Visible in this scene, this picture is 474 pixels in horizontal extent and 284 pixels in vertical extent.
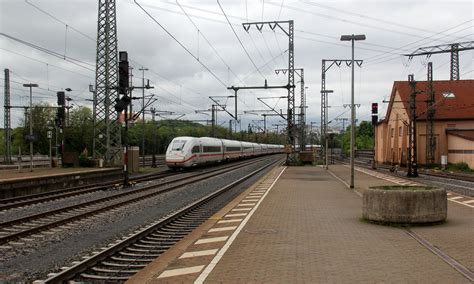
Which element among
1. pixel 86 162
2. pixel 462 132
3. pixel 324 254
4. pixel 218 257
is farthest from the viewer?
pixel 462 132

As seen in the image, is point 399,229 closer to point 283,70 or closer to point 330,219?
point 330,219

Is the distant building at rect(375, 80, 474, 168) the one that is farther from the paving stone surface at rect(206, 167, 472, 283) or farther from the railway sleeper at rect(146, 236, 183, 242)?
the railway sleeper at rect(146, 236, 183, 242)

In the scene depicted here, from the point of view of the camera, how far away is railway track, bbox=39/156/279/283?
8.12 metres

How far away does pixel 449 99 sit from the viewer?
62.4m

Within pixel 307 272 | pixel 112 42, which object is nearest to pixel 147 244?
pixel 307 272

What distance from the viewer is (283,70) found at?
49.0 meters

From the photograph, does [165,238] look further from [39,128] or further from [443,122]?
[39,128]

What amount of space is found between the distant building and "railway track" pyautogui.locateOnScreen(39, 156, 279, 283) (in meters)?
42.4

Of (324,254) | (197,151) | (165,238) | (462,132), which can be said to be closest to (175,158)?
(197,151)

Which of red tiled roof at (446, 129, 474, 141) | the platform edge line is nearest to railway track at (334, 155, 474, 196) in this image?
red tiled roof at (446, 129, 474, 141)

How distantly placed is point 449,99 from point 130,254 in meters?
59.9

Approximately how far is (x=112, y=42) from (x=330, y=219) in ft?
90.1

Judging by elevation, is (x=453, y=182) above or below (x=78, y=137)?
below

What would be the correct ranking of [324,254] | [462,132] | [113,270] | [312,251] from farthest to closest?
[462,132]
[312,251]
[324,254]
[113,270]
